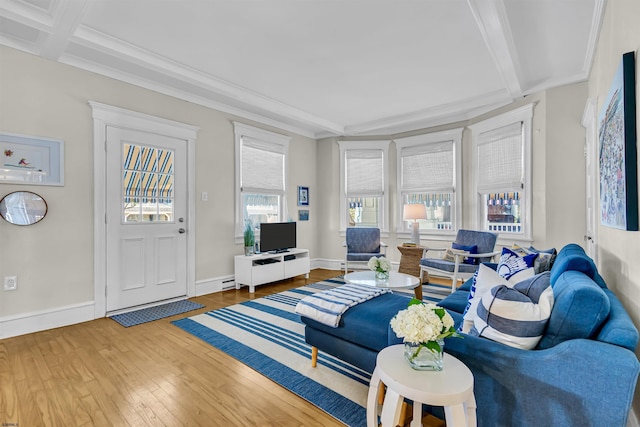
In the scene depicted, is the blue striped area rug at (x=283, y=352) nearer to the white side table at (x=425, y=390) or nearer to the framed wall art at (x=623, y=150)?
the white side table at (x=425, y=390)

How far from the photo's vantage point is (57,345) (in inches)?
99.9

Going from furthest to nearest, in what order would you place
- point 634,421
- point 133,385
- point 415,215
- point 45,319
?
point 415,215 → point 45,319 → point 133,385 → point 634,421

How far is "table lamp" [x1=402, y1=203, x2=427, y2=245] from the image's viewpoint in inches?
188

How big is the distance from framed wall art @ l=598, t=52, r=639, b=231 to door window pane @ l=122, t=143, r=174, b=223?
410 cm

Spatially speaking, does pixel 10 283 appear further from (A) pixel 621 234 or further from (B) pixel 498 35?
(B) pixel 498 35

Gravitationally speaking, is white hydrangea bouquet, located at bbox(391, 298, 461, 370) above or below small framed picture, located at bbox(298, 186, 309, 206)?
A: below

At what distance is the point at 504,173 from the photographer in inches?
167

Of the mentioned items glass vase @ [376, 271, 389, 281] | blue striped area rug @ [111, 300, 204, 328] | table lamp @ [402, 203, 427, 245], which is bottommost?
blue striped area rug @ [111, 300, 204, 328]

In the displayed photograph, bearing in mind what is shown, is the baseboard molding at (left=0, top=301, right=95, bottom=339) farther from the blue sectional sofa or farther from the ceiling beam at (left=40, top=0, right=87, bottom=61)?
the blue sectional sofa

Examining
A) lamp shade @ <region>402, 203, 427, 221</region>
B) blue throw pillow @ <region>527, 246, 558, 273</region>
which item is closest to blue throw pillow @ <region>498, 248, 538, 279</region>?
blue throw pillow @ <region>527, 246, 558, 273</region>

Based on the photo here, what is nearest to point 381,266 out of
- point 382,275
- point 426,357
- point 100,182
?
point 382,275

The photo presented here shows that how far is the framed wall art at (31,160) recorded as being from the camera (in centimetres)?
266

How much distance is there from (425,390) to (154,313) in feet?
10.5

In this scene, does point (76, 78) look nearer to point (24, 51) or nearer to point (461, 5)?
point (24, 51)
